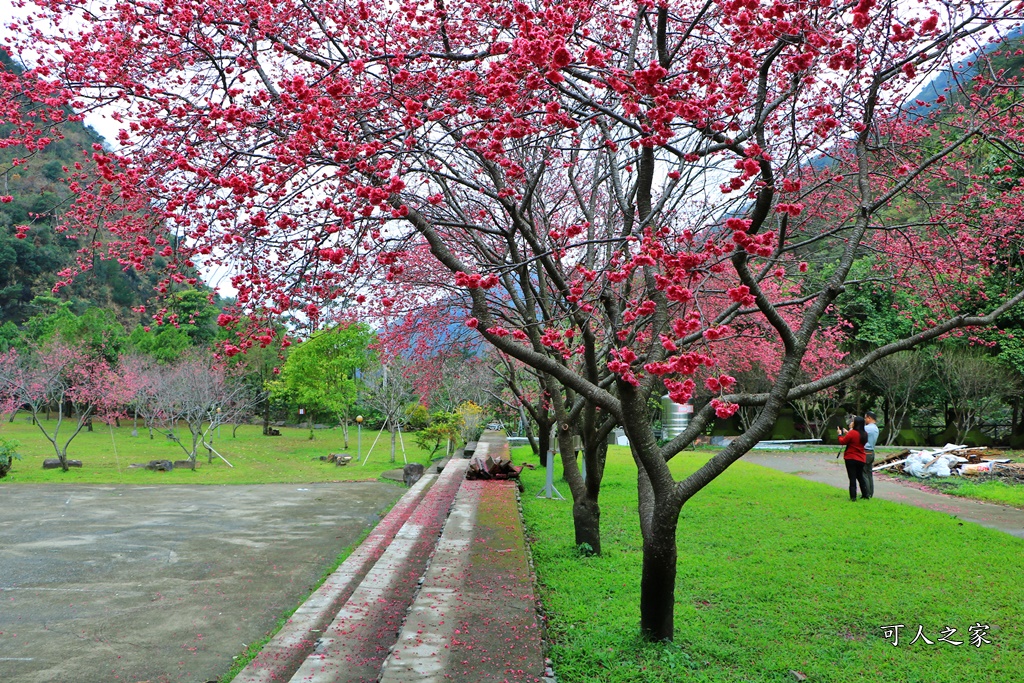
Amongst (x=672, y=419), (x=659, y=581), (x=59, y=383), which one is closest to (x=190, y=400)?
(x=59, y=383)

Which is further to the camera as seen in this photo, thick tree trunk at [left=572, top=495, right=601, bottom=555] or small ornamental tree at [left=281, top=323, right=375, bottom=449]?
small ornamental tree at [left=281, top=323, right=375, bottom=449]

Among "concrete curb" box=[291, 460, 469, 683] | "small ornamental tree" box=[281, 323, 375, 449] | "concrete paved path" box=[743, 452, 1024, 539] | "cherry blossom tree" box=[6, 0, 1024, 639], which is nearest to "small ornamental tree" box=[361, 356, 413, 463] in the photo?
"small ornamental tree" box=[281, 323, 375, 449]

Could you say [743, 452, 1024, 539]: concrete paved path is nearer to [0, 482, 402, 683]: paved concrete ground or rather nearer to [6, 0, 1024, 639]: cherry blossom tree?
[6, 0, 1024, 639]: cherry blossom tree

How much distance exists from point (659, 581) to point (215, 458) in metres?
21.3

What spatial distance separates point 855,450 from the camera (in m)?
9.46

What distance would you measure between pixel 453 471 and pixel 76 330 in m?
24.6

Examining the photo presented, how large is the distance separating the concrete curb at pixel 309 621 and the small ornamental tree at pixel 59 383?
13.2 metres

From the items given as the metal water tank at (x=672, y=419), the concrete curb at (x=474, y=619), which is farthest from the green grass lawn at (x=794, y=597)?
the metal water tank at (x=672, y=419)

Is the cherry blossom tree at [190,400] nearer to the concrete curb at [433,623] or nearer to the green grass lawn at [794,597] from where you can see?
the green grass lawn at [794,597]

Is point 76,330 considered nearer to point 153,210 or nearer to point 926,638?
point 153,210

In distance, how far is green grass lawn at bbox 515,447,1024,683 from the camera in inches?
153

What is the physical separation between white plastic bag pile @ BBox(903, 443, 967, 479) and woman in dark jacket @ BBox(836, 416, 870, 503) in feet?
13.2

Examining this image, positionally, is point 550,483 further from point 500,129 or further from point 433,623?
point 500,129

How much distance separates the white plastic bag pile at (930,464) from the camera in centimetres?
1270
